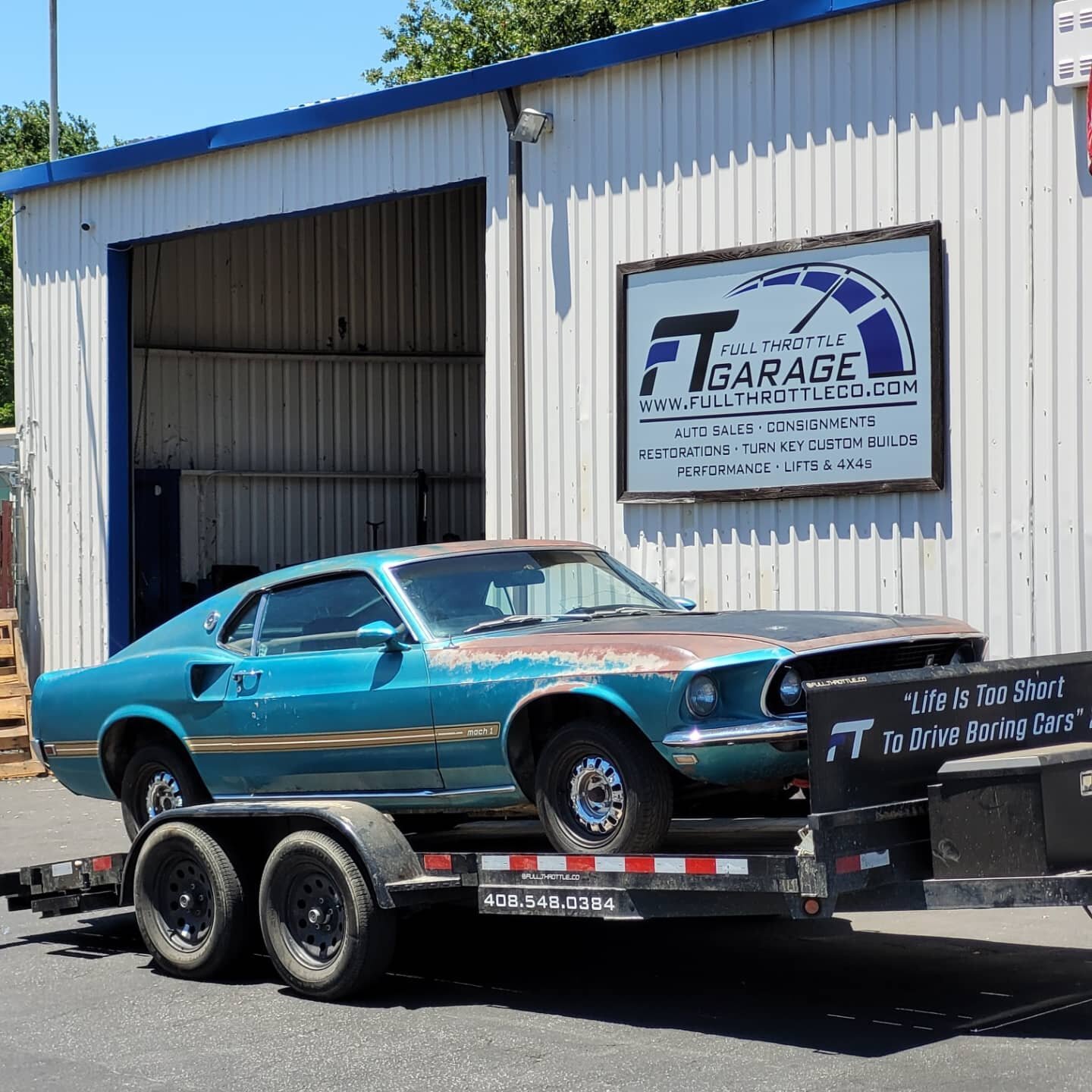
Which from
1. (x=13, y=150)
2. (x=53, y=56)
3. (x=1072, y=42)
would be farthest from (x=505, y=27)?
(x=1072, y=42)

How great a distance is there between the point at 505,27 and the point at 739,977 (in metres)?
29.6

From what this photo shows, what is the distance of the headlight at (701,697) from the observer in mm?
6641

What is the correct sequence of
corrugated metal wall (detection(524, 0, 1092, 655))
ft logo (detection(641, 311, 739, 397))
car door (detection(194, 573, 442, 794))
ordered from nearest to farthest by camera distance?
car door (detection(194, 573, 442, 794))
corrugated metal wall (detection(524, 0, 1092, 655))
ft logo (detection(641, 311, 739, 397))

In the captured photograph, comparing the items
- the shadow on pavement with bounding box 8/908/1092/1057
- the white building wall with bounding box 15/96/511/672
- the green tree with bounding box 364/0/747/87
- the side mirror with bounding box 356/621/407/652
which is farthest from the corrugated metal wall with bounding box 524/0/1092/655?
the green tree with bounding box 364/0/747/87

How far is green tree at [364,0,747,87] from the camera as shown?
33188mm

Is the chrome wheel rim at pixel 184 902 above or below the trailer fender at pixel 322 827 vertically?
below

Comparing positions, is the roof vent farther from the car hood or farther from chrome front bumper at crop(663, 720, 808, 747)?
chrome front bumper at crop(663, 720, 808, 747)

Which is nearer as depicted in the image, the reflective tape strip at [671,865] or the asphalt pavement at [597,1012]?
the asphalt pavement at [597,1012]

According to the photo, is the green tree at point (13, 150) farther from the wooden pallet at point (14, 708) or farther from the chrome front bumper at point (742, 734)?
the chrome front bumper at point (742, 734)

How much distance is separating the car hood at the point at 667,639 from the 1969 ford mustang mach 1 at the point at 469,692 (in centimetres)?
1

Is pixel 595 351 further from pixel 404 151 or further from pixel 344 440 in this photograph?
pixel 344 440

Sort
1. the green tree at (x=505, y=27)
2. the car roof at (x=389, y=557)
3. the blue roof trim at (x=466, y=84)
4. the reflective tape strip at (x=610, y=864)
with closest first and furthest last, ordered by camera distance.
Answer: the reflective tape strip at (x=610, y=864) < the car roof at (x=389, y=557) < the blue roof trim at (x=466, y=84) < the green tree at (x=505, y=27)

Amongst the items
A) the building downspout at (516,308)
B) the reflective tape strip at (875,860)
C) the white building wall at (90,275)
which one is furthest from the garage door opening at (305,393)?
the reflective tape strip at (875,860)

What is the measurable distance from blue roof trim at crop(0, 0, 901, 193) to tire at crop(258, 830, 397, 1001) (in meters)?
6.67
